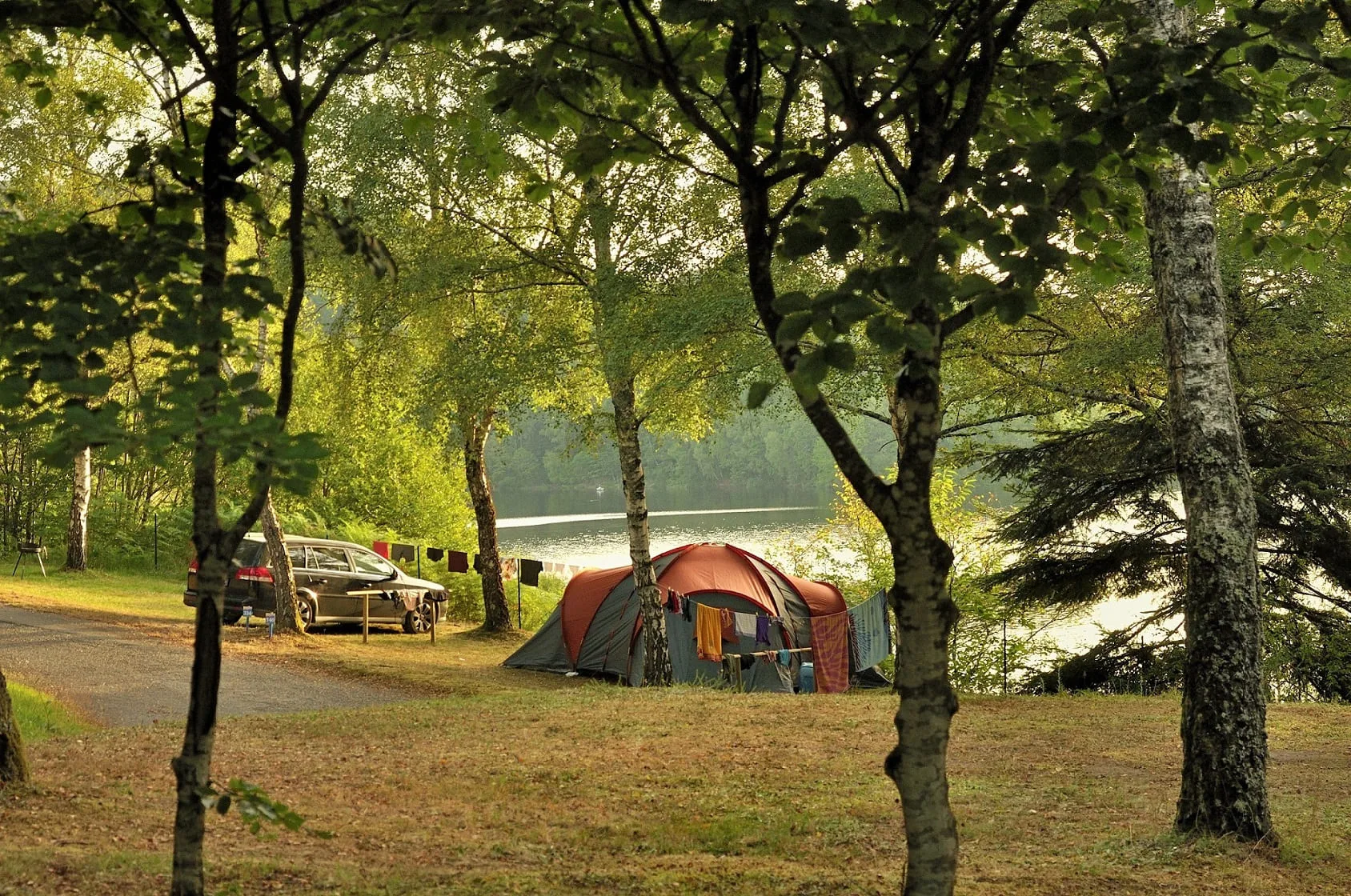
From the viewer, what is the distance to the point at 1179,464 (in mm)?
6387

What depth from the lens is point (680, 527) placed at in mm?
55188

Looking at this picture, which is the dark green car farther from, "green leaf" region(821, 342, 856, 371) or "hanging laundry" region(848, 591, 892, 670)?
"green leaf" region(821, 342, 856, 371)

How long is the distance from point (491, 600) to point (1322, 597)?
476 inches

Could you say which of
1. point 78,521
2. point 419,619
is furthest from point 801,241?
point 78,521

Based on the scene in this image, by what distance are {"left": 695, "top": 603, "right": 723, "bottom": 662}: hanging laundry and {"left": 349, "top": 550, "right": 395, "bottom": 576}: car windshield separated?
615cm

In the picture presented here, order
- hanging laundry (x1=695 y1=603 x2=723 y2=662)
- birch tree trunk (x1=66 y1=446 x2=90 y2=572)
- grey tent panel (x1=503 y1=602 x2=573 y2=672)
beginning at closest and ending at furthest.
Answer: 1. hanging laundry (x1=695 y1=603 x2=723 y2=662)
2. grey tent panel (x1=503 y1=602 x2=573 y2=672)
3. birch tree trunk (x1=66 y1=446 x2=90 y2=572)

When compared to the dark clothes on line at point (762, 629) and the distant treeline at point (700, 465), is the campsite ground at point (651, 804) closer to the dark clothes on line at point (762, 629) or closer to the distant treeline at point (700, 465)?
the dark clothes on line at point (762, 629)

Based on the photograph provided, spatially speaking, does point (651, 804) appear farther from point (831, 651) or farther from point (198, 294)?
point (831, 651)

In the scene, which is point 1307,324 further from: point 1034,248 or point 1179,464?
point 1034,248

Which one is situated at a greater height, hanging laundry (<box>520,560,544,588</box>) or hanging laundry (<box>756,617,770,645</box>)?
hanging laundry (<box>520,560,544,588</box>)

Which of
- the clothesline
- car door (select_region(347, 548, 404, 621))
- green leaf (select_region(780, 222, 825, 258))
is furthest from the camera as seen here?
car door (select_region(347, 548, 404, 621))

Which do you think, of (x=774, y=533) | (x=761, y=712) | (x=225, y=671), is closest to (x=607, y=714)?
(x=761, y=712)

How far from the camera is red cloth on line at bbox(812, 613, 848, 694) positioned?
642 inches

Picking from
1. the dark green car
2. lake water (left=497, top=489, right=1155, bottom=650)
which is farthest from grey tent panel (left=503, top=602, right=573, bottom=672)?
lake water (left=497, top=489, right=1155, bottom=650)
